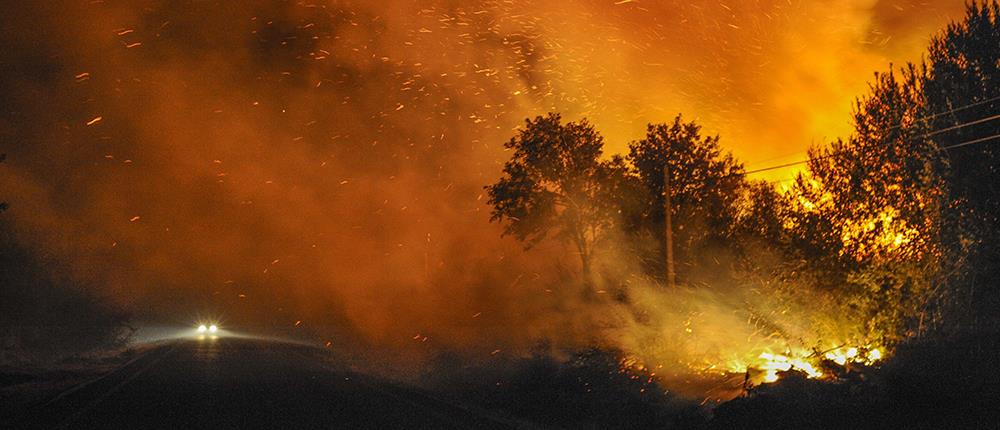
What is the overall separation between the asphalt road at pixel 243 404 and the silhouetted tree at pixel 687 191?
1247 centimetres

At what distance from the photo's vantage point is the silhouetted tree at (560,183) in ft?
111

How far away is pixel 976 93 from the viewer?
19.6 meters

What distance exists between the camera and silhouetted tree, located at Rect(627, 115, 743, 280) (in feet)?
94.7

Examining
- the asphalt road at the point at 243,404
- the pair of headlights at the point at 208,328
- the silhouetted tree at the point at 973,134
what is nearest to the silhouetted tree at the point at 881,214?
the silhouetted tree at the point at 973,134

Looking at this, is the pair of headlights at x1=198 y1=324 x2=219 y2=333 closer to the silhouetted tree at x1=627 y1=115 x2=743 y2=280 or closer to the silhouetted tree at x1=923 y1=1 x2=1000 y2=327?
the silhouetted tree at x1=627 y1=115 x2=743 y2=280

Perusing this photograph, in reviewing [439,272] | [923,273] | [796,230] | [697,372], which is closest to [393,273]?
[439,272]

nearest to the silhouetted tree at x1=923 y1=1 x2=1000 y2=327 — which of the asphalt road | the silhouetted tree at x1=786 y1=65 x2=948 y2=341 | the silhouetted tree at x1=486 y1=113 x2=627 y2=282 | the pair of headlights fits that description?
the silhouetted tree at x1=786 y1=65 x2=948 y2=341

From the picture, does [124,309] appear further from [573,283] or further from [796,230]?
[796,230]

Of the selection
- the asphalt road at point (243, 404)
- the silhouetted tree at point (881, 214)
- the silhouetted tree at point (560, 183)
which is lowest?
the asphalt road at point (243, 404)

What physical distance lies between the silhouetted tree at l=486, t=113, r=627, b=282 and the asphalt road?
1235 centimetres

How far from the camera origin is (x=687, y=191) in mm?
29781

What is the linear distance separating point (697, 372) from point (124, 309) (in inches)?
1867

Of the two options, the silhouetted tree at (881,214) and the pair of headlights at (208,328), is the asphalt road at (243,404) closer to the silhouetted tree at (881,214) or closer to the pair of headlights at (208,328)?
the silhouetted tree at (881,214)

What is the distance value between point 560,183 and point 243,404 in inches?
848
